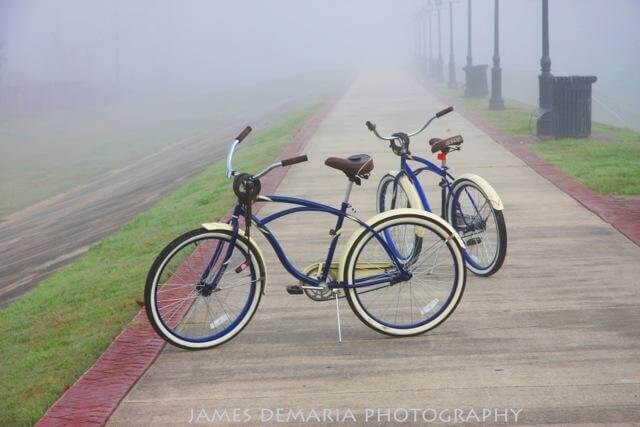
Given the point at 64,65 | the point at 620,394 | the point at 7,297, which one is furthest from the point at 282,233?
the point at 64,65

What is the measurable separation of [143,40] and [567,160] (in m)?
164

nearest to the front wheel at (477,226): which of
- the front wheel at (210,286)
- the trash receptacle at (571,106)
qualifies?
the front wheel at (210,286)

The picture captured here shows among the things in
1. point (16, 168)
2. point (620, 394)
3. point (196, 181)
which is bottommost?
point (16, 168)

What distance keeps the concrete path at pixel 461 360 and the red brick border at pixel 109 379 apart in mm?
79

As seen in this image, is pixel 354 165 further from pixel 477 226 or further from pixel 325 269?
pixel 477 226

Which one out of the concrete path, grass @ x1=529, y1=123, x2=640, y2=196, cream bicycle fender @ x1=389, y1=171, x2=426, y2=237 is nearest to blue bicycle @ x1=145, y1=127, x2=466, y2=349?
the concrete path

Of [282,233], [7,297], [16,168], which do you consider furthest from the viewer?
[16,168]

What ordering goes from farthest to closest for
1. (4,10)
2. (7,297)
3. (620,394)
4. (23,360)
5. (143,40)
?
(4,10) → (143,40) → (7,297) → (23,360) → (620,394)

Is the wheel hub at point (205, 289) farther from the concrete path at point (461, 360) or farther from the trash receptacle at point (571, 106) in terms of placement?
the trash receptacle at point (571, 106)

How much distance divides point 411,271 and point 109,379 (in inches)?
73.7

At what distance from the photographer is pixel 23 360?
6.83m

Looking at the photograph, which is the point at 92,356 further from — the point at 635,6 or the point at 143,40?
the point at 635,6

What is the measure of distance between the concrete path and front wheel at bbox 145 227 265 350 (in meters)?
0.12

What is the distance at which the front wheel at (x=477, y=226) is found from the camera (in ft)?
22.6
